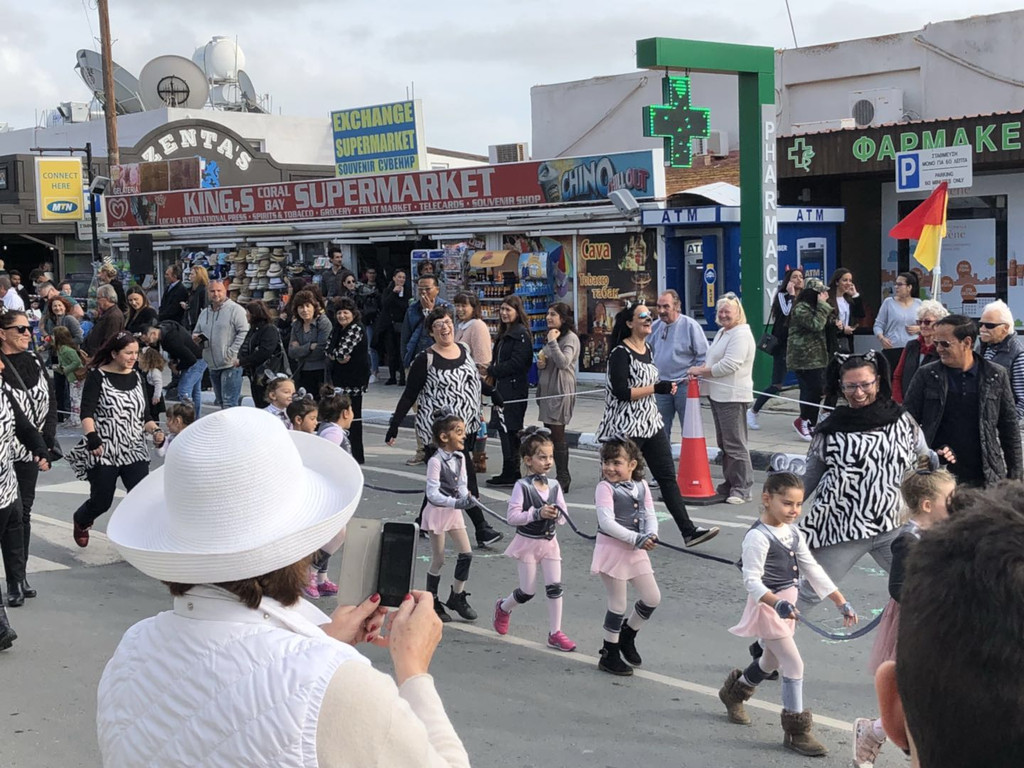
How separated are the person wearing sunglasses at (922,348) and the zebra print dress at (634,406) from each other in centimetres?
192

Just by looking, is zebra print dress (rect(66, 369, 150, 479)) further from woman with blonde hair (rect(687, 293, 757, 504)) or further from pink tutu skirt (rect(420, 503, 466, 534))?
woman with blonde hair (rect(687, 293, 757, 504))

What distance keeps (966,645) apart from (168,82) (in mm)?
48192

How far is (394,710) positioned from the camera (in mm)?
2260

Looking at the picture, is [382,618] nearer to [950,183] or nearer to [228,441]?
[228,441]

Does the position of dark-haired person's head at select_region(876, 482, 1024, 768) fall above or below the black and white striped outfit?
above

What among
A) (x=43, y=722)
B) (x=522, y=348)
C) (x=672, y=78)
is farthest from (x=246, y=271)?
(x=43, y=722)

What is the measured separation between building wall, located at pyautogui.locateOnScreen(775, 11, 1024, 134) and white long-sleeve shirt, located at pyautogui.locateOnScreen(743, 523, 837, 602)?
18371 mm

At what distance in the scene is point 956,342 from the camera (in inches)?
279

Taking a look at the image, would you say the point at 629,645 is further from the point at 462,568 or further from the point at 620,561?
the point at 462,568

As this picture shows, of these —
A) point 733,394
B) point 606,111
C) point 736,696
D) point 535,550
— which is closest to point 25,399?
point 535,550

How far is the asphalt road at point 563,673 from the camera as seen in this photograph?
5.69m

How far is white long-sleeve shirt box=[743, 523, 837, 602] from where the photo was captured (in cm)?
569

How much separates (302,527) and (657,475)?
722 cm

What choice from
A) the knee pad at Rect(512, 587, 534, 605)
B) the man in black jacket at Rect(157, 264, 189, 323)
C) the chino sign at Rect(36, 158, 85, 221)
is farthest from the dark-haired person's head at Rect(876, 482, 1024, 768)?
the chino sign at Rect(36, 158, 85, 221)
